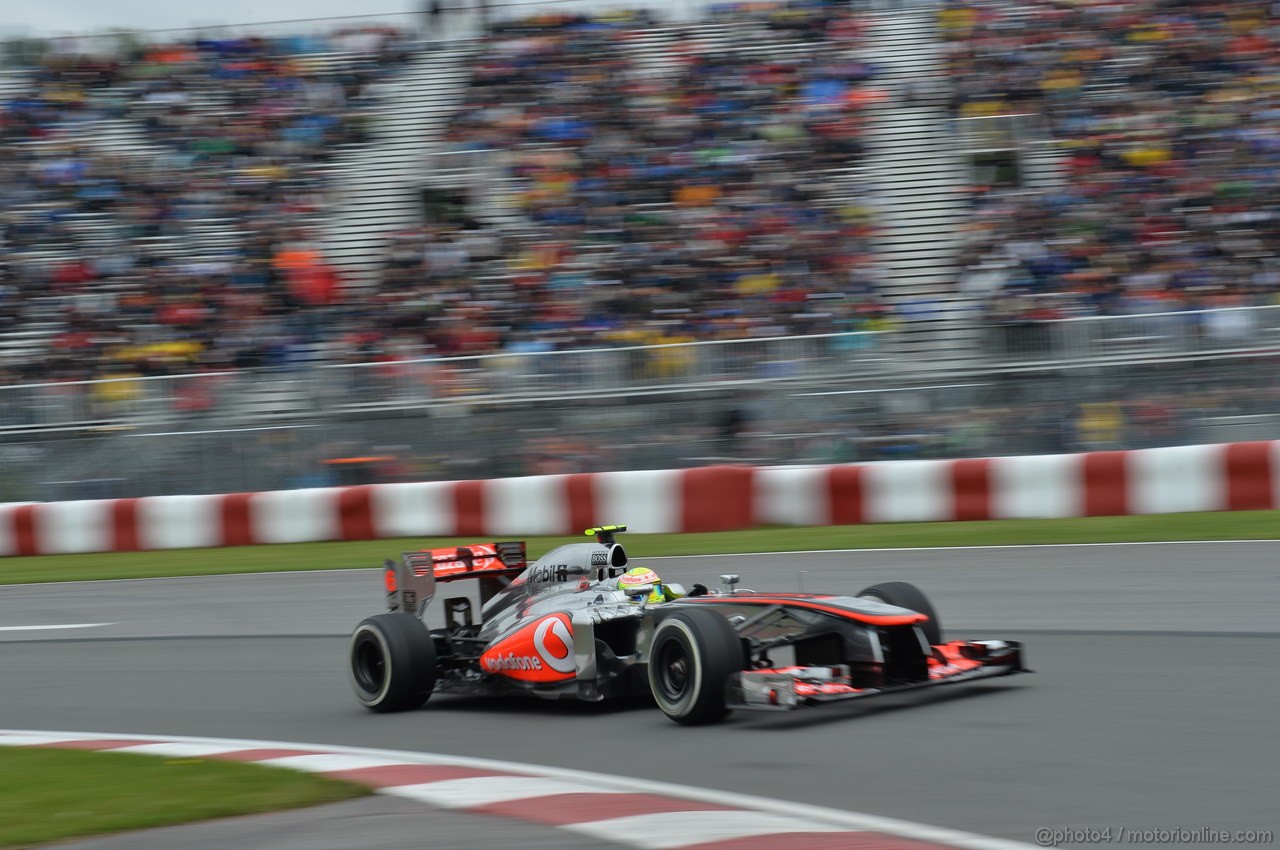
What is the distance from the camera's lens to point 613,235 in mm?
17312

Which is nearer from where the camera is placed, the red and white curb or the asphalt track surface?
the red and white curb

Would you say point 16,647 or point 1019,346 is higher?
point 1019,346

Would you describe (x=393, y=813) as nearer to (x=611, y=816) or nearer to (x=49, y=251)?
(x=611, y=816)

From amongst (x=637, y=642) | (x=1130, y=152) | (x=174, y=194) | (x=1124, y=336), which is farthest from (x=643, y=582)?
(x=174, y=194)

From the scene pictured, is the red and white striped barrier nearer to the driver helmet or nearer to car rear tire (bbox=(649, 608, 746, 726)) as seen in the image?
the driver helmet

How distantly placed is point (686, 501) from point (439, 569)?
6287 mm

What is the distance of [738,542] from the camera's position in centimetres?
1262

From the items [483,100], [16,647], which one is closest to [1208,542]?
[16,647]

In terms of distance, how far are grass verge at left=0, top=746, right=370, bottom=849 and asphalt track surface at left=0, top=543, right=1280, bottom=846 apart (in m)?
1.02

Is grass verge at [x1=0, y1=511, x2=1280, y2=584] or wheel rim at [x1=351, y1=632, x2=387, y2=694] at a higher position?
grass verge at [x1=0, y1=511, x2=1280, y2=584]

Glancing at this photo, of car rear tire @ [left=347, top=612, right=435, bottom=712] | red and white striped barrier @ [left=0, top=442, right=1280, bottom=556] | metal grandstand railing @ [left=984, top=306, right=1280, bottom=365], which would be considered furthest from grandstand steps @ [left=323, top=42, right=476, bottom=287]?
car rear tire @ [left=347, top=612, right=435, bottom=712]

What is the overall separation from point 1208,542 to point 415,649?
21.6ft

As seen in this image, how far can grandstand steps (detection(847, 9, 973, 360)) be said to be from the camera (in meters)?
16.6

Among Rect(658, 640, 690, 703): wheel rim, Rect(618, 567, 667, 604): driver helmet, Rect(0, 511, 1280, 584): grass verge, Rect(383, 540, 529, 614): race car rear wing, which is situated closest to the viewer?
Rect(658, 640, 690, 703): wheel rim
